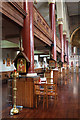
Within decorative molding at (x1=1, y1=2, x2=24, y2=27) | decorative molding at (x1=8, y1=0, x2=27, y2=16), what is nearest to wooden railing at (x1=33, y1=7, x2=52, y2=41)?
decorative molding at (x1=8, y1=0, x2=27, y2=16)

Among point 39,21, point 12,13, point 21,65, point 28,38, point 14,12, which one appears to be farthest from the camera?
point 39,21

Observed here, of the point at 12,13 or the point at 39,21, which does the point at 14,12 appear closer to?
the point at 12,13

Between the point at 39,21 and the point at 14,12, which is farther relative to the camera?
the point at 39,21

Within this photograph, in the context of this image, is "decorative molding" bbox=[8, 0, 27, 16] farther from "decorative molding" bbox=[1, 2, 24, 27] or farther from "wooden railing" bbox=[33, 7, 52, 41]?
"wooden railing" bbox=[33, 7, 52, 41]

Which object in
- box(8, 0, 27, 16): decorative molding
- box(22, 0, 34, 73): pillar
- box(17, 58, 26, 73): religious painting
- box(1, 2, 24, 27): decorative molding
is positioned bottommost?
box(17, 58, 26, 73): religious painting

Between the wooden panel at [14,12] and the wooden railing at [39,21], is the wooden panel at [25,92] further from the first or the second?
the wooden railing at [39,21]

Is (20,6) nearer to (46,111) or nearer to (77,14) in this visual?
(46,111)

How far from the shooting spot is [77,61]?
81.5 feet

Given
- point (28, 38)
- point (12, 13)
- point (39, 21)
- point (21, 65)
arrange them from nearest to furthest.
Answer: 1. point (12, 13)
2. point (21, 65)
3. point (28, 38)
4. point (39, 21)

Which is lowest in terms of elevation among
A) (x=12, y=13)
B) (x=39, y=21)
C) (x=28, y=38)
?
(x=28, y=38)

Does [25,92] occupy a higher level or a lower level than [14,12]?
lower

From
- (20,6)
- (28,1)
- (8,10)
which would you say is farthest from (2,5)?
(28,1)

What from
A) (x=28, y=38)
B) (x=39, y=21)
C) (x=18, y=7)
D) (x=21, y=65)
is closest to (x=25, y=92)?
(x=21, y=65)

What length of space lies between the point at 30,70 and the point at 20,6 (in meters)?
2.40
